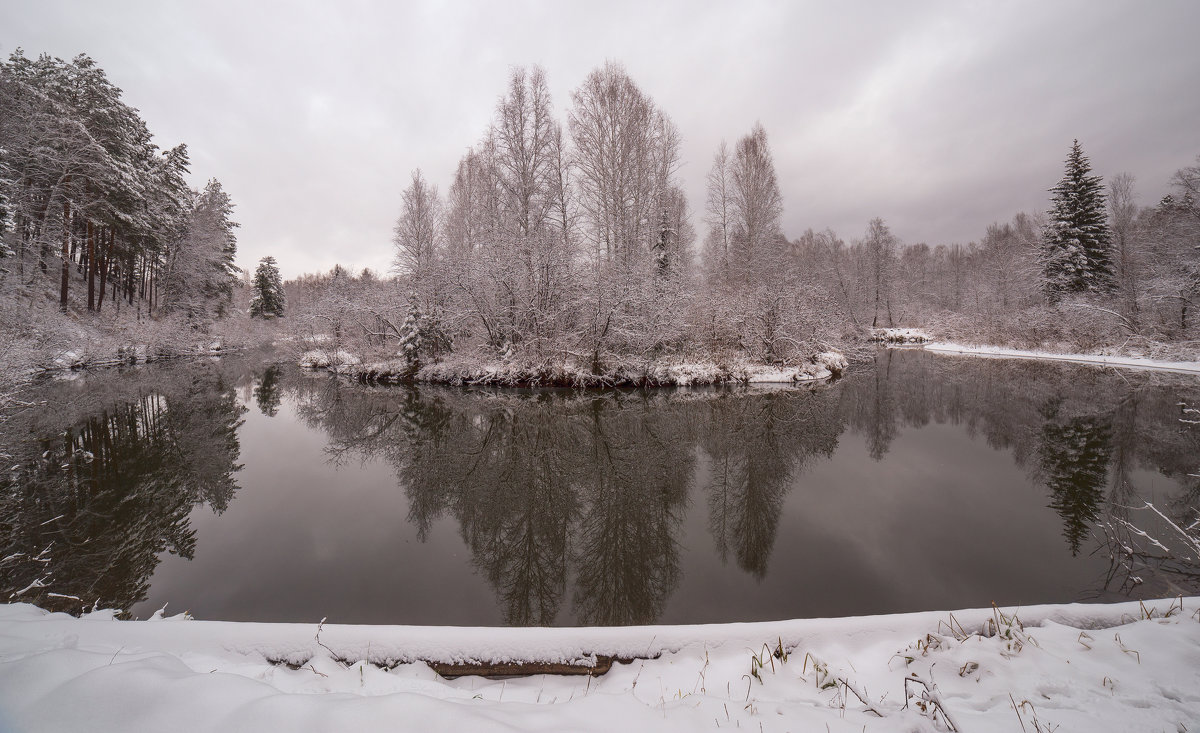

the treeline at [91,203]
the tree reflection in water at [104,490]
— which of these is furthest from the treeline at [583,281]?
the treeline at [91,203]

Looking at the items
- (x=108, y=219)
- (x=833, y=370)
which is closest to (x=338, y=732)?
(x=833, y=370)

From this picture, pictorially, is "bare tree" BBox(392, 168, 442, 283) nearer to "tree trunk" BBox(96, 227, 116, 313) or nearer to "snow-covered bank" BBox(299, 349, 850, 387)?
"snow-covered bank" BBox(299, 349, 850, 387)

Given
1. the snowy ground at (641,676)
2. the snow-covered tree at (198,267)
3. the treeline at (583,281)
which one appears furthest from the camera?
the snow-covered tree at (198,267)

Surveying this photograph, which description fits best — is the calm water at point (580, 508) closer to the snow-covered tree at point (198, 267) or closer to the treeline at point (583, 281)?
the treeline at point (583, 281)

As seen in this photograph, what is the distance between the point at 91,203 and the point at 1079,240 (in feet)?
177

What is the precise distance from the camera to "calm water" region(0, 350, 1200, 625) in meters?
3.83

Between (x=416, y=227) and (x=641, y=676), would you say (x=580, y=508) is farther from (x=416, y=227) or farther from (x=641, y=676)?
(x=416, y=227)

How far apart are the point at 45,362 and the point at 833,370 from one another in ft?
106

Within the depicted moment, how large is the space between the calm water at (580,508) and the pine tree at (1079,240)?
758 inches

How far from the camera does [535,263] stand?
50.7ft

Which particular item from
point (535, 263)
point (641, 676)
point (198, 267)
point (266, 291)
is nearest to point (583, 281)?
point (535, 263)

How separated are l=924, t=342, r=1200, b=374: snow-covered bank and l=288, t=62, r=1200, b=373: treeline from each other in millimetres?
1114

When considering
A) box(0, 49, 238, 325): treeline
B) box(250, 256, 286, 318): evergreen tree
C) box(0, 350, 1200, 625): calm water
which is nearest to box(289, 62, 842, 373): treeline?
box(0, 350, 1200, 625): calm water

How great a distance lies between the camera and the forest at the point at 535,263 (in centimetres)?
1595
